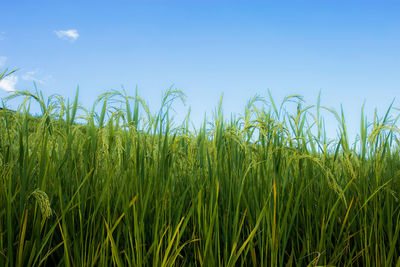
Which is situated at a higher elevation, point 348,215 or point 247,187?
point 247,187

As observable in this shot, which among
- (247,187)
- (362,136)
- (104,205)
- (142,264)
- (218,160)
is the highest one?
(362,136)

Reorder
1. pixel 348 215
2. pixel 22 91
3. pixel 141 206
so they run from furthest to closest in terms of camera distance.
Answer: pixel 348 215 < pixel 22 91 < pixel 141 206

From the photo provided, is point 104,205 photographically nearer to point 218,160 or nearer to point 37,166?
point 37,166

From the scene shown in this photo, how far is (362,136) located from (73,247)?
2.32 meters

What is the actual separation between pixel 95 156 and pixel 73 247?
1.94 ft

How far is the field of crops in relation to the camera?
2014mm

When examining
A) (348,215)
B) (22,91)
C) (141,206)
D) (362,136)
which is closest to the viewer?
(141,206)

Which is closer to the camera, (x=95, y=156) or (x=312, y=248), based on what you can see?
(x=95, y=156)

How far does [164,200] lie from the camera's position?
6.81 ft

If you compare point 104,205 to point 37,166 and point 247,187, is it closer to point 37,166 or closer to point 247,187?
point 37,166

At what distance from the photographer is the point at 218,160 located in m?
2.26

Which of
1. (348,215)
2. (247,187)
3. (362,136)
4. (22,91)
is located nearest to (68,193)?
(22,91)

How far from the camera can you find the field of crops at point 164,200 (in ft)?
6.61

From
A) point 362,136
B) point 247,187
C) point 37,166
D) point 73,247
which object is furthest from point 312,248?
point 37,166
